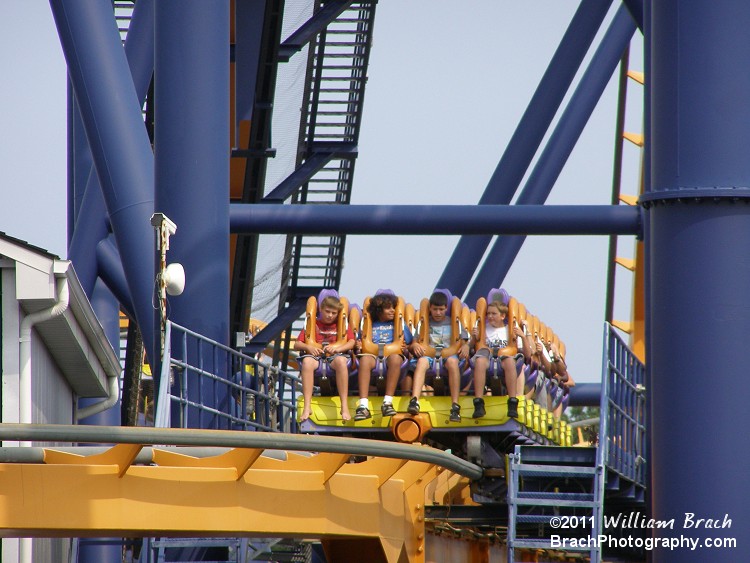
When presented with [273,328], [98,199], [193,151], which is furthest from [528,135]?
[193,151]

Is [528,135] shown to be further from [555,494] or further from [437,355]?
[555,494]

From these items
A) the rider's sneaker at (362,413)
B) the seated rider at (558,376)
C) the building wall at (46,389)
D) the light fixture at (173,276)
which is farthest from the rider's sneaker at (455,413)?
the building wall at (46,389)

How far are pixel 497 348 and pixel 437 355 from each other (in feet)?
1.79

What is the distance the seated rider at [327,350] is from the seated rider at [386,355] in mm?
154

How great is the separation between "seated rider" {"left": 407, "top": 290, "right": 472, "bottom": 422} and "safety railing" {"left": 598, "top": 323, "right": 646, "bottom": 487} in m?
1.20

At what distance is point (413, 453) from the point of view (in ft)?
31.6

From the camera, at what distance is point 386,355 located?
13719mm

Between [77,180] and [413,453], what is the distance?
1116cm

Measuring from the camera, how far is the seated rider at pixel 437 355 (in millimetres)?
13352

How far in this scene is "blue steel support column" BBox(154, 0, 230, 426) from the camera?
14.2m

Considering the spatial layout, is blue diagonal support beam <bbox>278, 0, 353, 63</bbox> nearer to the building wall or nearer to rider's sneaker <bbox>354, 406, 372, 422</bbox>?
the building wall

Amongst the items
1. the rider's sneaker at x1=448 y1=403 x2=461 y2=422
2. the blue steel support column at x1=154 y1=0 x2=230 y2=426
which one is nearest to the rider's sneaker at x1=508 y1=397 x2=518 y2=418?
the rider's sneaker at x1=448 y1=403 x2=461 y2=422

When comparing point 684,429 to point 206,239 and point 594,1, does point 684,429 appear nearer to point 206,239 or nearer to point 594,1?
point 206,239

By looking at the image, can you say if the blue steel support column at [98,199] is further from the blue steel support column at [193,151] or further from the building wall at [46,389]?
the building wall at [46,389]
